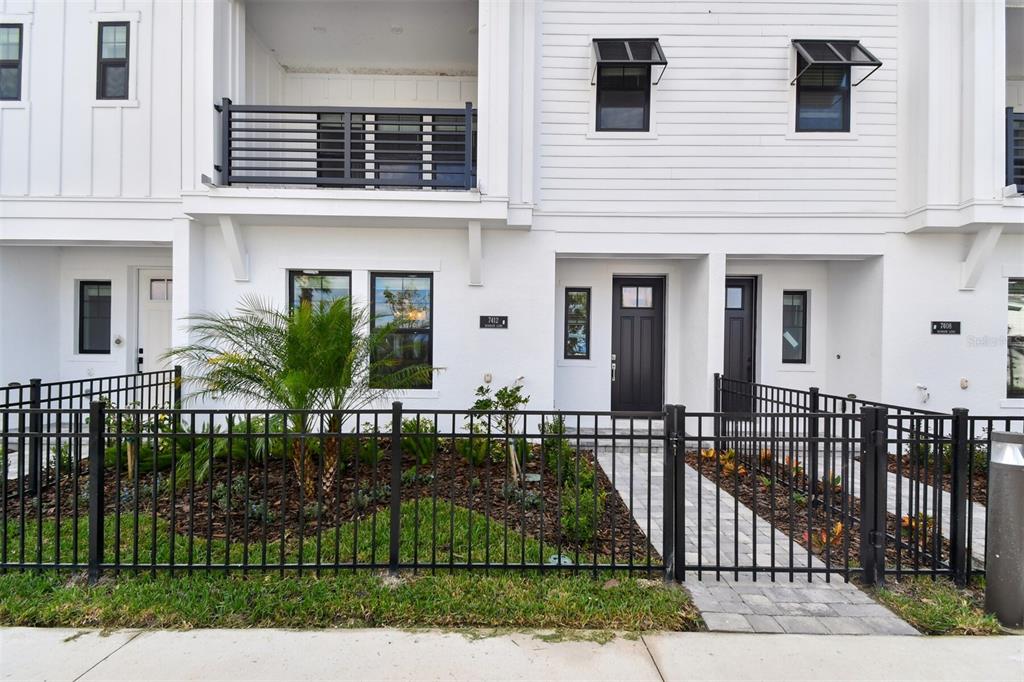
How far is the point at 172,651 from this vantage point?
3180mm

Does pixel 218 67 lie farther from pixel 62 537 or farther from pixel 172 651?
pixel 172 651

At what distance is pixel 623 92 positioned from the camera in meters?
8.44

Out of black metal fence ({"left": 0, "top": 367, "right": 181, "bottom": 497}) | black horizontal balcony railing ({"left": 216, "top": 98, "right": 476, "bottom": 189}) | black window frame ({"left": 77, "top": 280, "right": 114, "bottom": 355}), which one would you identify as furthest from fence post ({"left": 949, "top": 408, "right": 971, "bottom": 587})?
black window frame ({"left": 77, "top": 280, "right": 114, "bottom": 355})

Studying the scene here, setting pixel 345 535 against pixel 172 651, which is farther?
pixel 345 535

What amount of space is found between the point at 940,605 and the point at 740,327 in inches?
252

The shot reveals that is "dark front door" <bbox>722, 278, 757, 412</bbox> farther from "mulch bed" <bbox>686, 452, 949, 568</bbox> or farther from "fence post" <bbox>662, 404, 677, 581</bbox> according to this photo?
Result: "fence post" <bbox>662, 404, 677, 581</bbox>

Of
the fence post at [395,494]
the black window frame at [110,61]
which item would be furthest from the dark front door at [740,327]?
the black window frame at [110,61]

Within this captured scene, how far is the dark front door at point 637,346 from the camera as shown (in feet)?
31.6

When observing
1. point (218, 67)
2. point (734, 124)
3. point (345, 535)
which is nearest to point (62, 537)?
point (345, 535)

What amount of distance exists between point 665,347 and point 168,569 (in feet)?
25.5

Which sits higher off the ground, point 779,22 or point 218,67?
point 779,22

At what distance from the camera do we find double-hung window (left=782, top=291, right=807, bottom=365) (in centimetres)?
956

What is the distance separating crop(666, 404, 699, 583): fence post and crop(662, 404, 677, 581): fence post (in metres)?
0.02

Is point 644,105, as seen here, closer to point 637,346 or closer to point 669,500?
point 637,346
